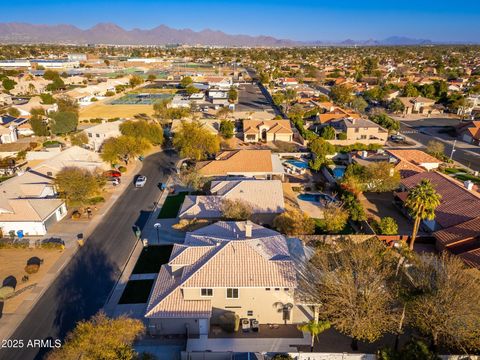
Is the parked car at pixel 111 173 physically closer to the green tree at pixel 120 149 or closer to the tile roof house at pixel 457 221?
the green tree at pixel 120 149

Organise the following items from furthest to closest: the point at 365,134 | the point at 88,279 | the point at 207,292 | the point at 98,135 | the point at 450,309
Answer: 1. the point at 365,134
2. the point at 98,135
3. the point at 88,279
4. the point at 207,292
5. the point at 450,309

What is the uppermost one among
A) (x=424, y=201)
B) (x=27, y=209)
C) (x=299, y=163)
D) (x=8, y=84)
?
(x=424, y=201)

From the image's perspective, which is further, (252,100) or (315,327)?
(252,100)

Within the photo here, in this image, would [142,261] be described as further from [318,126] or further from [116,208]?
[318,126]

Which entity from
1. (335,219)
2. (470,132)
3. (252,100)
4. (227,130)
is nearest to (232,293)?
(335,219)

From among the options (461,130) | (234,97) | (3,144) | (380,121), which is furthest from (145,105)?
(461,130)

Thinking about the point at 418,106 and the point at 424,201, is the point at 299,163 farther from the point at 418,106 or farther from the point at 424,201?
the point at 418,106

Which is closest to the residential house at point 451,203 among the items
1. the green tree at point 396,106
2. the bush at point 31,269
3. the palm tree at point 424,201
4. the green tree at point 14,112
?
the palm tree at point 424,201

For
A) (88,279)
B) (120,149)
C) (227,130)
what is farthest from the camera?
(227,130)
